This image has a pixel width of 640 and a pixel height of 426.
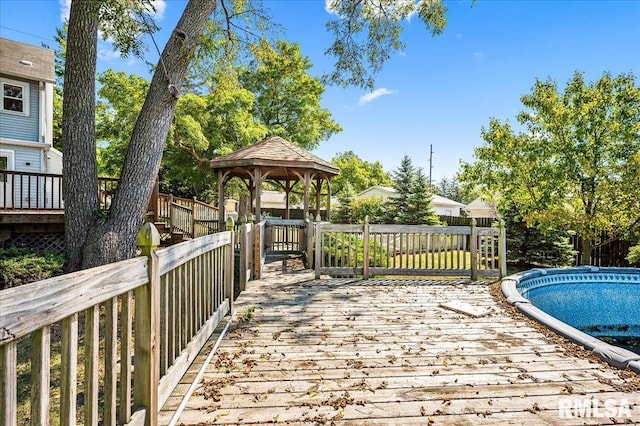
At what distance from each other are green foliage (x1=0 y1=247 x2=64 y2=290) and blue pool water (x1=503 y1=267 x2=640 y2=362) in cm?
895

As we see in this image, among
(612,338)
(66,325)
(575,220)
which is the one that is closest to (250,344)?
(66,325)

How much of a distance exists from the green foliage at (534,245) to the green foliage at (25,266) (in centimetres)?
1372

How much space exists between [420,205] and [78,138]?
17445mm

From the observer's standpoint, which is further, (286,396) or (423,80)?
(423,80)

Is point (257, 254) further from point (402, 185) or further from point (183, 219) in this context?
point (402, 185)

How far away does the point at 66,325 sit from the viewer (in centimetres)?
138

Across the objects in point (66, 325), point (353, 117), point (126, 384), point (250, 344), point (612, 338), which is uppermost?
point (353, 117)

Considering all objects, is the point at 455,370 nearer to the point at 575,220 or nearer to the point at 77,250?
the point at 77,250

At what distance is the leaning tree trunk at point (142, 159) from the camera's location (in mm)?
5547

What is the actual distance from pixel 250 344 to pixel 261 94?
70.2ft

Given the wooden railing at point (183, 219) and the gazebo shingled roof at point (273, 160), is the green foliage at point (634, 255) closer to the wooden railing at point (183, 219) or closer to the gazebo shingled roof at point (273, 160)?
the gazebo shingled roof at point (273, 160)

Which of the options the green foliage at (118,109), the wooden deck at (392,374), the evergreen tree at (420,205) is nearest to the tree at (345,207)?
the evergreen tree at (420,205)

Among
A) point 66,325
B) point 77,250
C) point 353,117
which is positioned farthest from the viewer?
point 353,117

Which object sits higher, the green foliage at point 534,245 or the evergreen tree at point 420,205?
the evergreen tree at point 420,205
